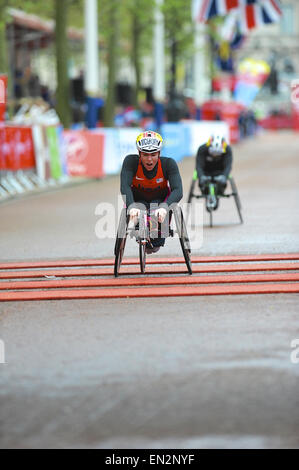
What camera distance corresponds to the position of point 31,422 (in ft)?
19.2

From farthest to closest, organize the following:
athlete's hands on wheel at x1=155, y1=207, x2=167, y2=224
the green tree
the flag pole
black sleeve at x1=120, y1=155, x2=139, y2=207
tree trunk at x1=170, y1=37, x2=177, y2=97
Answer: tree trunk at x1=170, y1=37, x2=177, y2=97, the flag pole, the green tree, black sleeve at x1=120, y1=155, x2=139, y2=207, athlete's hands on wheel at x1=155, y1=207, x2=167, y2=224

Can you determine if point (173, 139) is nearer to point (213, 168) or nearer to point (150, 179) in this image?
point (213, 168)

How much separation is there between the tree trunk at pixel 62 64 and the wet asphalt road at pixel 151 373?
2395 cm

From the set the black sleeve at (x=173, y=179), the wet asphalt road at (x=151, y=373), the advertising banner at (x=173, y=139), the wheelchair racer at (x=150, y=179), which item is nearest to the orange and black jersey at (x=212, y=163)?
the wheelchair racer at (x=150, y=179)

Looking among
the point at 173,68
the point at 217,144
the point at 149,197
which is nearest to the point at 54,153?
the point at 217,144

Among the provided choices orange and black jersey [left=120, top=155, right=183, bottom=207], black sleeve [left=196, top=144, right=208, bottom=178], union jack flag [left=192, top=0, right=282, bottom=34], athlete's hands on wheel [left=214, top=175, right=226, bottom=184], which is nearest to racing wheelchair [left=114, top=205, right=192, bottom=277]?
orange and black jersey [left=120, top=155, right=183, bottom=207]

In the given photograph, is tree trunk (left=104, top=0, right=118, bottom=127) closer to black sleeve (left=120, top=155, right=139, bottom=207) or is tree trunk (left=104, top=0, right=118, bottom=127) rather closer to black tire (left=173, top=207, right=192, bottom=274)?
black sleeve (left=120, top=155, right=139, bottom=207)

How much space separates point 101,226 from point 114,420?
1187 cm

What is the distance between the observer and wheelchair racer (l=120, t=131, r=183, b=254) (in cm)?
1086

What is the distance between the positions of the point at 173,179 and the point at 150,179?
0.90 feet

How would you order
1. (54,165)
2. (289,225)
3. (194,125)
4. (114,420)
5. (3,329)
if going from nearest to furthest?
(114,420) < (3,329) < (289,225) < (54,165) < (194,125)

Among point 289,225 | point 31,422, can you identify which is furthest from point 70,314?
point 289,225

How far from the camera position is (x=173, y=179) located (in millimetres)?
11047

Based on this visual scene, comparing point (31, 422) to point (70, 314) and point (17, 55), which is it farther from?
point (17, 55)
